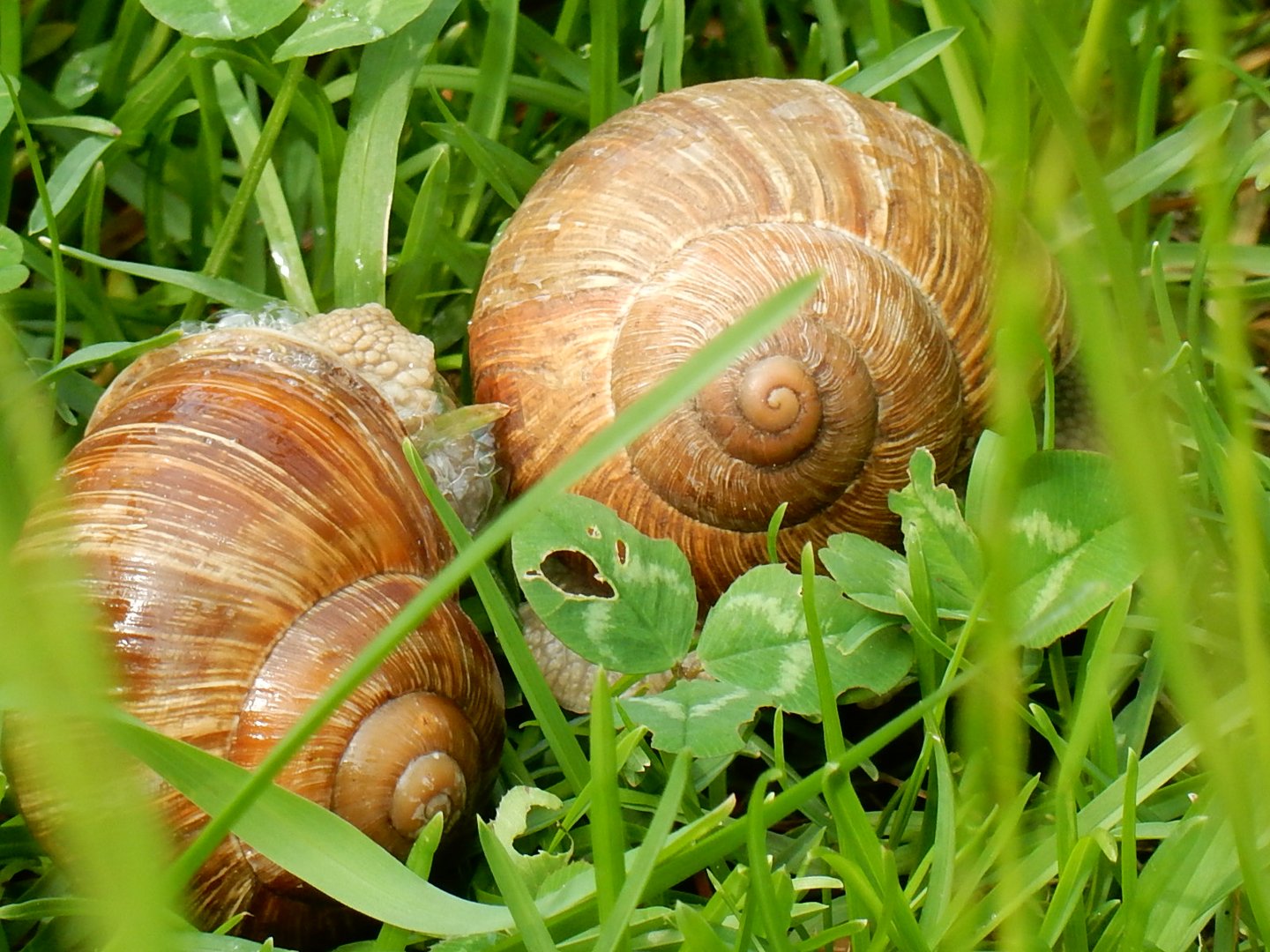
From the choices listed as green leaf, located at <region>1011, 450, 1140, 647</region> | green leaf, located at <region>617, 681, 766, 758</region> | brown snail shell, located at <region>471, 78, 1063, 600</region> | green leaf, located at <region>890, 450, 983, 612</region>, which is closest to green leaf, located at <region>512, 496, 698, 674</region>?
green leaf, located at <region>617, 681, 766, 758</region>

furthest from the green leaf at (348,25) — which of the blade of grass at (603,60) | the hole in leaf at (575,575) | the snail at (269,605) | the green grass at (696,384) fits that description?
the hole in leaf at (575,575)

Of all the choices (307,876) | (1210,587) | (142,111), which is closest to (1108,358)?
(307,876)

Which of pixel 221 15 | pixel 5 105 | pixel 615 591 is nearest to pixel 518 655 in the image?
pixel 615 591

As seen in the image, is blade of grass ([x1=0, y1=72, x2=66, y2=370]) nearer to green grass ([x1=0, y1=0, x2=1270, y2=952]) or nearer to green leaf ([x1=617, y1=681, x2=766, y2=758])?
green grass ([x1=0, y1=0, x2=1270, y2=952])

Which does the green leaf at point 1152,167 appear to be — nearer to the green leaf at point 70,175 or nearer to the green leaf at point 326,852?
the green leaf at point 326,852

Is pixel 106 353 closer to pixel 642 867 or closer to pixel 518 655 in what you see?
pixel 518 655

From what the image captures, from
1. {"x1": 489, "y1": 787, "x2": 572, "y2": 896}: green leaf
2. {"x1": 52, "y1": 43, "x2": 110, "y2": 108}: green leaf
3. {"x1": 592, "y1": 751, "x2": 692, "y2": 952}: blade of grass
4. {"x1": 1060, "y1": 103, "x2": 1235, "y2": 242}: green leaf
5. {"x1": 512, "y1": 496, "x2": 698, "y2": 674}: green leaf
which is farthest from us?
{"x1": 52, "y1": 43, "x2": 110, "y2": 108}: green leaf

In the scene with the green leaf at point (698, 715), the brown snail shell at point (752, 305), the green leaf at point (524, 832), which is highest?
the brown snail shell at point (752, 305)
